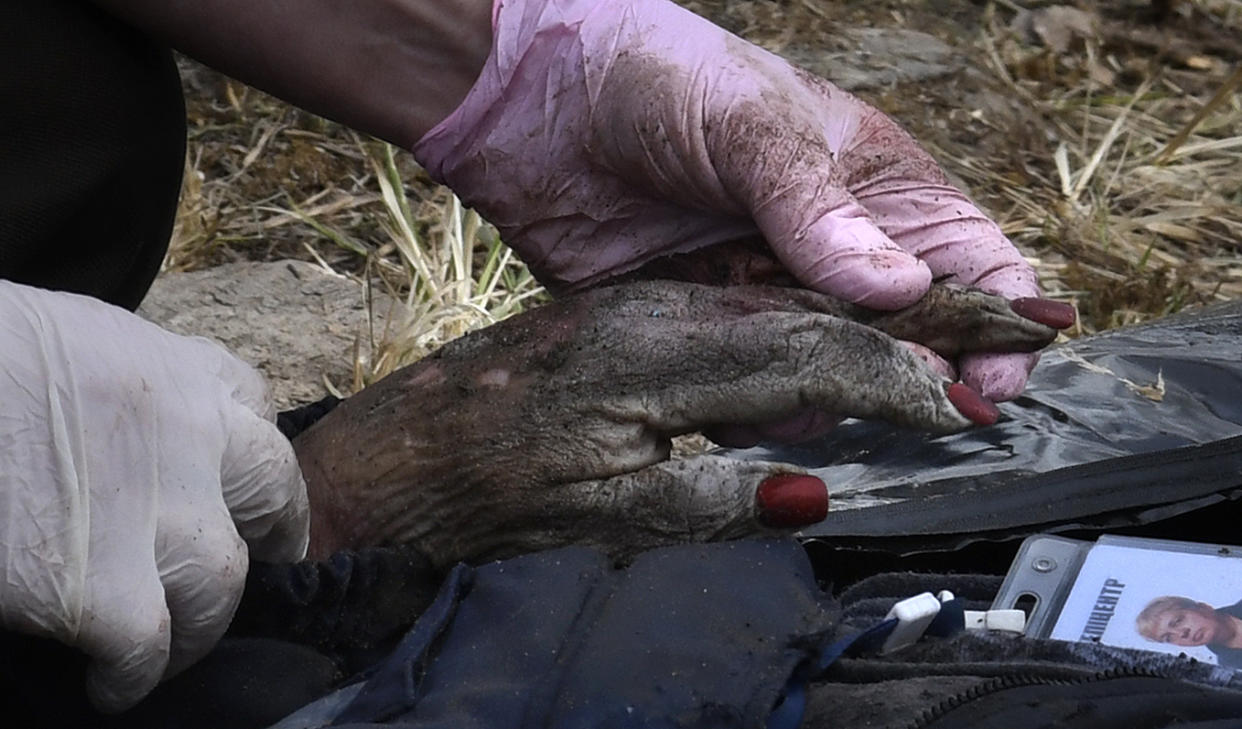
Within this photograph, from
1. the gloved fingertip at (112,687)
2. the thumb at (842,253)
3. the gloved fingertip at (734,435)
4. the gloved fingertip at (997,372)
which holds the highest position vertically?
the thumb at (842,253)

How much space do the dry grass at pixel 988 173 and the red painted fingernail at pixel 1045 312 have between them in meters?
1.12

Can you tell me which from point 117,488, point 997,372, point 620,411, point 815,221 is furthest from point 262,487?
point 997,372

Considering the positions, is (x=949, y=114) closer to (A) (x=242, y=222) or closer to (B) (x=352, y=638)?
(A) (x=242, y=222)

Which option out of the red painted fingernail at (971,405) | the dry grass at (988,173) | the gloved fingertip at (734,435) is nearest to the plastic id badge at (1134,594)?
the red painted fingernail at (971,405)

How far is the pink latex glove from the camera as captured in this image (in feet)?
4.02

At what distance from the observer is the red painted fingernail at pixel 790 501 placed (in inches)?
41.7

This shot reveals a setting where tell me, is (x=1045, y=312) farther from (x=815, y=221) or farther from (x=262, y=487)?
(x=262, y=487)

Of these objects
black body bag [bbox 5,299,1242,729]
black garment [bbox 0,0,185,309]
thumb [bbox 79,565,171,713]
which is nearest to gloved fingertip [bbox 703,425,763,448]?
black body bag [bbox 5,299,1242,729]

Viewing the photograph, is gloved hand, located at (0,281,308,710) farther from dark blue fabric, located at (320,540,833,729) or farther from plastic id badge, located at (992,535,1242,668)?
plastic id badge, located at (992,535,1242,668)

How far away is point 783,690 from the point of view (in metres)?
0.89

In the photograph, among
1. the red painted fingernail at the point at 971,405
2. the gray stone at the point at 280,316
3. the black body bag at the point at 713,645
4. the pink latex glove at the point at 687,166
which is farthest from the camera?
the gray stone at the point at 280,316

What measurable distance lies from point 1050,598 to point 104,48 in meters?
1.02

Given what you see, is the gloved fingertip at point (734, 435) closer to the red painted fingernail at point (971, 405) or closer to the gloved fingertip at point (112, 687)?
the red painted fingernail at point (971, 405)

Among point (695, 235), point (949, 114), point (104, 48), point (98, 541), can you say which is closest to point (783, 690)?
point (98, 541)
